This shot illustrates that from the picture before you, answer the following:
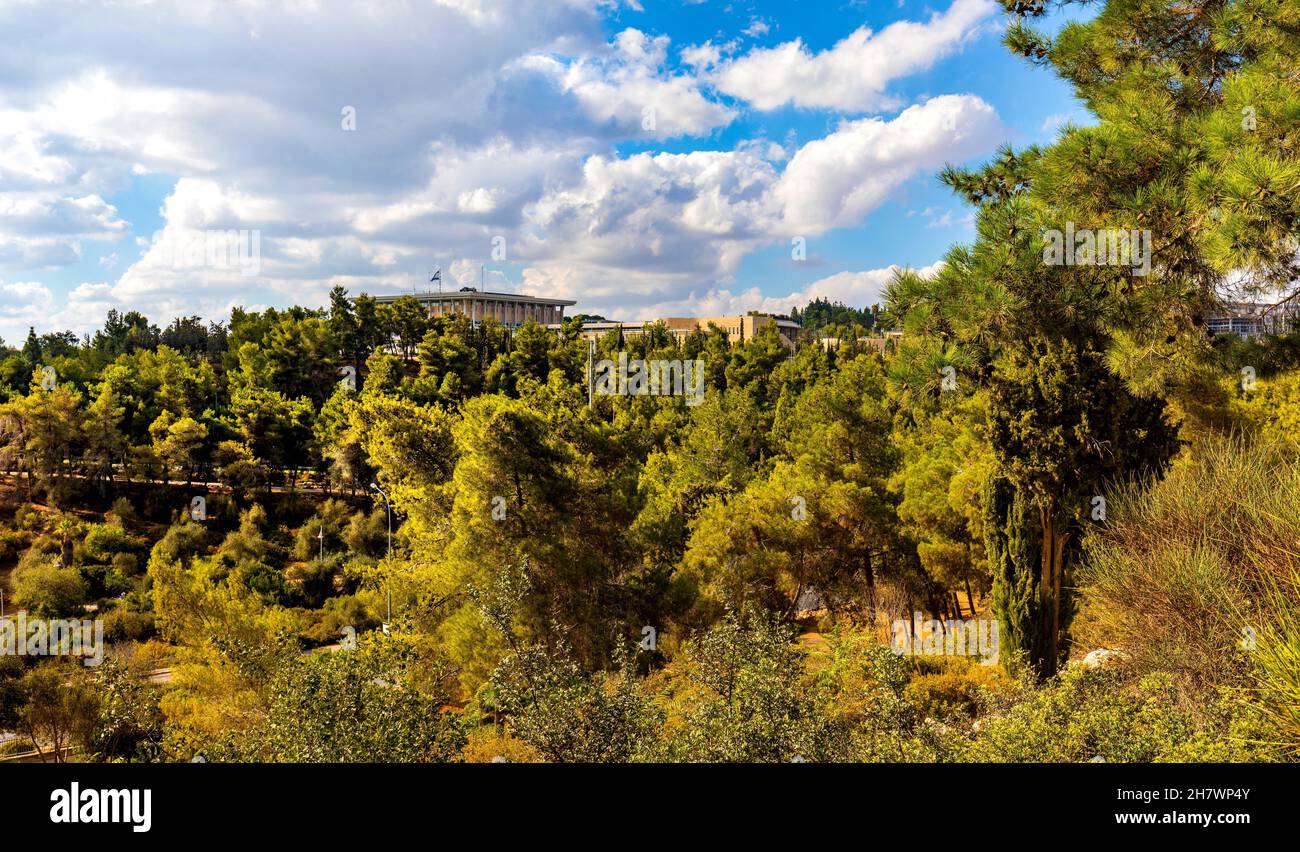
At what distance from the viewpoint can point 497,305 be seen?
11281cm

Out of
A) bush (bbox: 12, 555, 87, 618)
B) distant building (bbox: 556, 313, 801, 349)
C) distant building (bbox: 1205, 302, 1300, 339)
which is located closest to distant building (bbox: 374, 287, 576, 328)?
distant building (bbox: 556, 313, 801, 349)

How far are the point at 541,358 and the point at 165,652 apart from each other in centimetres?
3219

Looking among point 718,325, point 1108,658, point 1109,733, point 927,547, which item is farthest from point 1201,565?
point 718,325

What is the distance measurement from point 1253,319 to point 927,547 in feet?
31.8

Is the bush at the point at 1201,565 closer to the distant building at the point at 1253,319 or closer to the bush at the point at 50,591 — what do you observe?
the distant building at the point at 1253,319

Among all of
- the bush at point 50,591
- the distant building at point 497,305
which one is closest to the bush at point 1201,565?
the bush at point 50,591

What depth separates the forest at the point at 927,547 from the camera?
5.71 meters

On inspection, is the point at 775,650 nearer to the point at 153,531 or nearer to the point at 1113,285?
the point at 1113,285

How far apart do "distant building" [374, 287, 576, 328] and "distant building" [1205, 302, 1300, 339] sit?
97619 millimetres

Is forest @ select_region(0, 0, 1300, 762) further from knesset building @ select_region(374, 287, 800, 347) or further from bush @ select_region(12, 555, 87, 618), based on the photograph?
knesset building @ select_region(374, 287, 800, 347)

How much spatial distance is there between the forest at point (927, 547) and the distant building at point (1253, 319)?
0.44 ft

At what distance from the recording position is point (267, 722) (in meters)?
5.77

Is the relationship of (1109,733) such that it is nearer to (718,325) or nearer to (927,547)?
(927,547)
